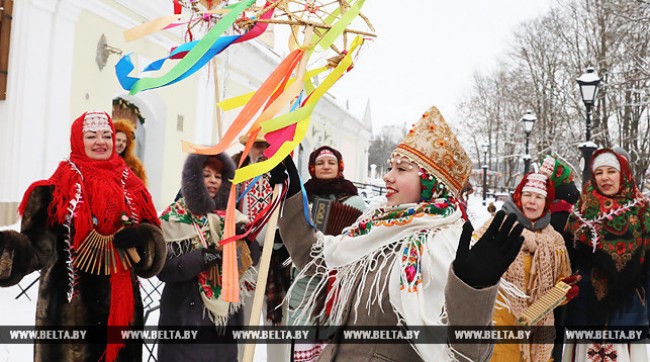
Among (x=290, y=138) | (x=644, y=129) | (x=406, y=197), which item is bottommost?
(x=406, y=197)

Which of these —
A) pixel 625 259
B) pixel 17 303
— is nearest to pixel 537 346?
pixel 625 259

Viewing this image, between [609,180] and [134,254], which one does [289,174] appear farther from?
[609,180]

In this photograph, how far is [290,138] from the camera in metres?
2.28

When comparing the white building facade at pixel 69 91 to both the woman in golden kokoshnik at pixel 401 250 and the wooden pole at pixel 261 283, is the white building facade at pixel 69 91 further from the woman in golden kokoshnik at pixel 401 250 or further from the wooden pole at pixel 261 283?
the wooden pole at pixel 261 283

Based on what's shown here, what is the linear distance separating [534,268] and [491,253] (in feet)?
8.54

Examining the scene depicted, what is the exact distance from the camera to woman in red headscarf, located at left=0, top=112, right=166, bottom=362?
9.87ft

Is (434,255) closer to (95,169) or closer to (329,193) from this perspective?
(95,169)

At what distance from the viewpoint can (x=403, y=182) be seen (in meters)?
2.26

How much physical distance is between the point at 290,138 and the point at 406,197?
519mm

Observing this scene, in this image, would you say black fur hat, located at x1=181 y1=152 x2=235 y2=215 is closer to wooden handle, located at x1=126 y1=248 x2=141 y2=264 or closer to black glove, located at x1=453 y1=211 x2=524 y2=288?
wooden handle, located at x1=126 y1=248 x2=141 y2=264

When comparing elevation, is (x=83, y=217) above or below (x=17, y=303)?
above

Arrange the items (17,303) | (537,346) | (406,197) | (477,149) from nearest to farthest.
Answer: (406,197)
(537,346)
(17,303)
(477,149)

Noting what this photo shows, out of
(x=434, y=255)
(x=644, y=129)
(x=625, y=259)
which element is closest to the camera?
(x=434, y=255)

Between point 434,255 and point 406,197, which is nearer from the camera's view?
point 434,255
